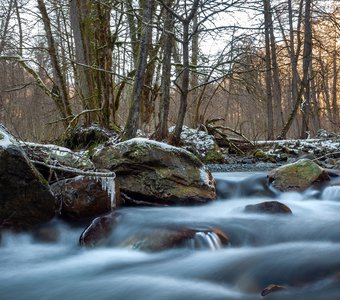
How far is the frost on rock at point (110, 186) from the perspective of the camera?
463 centimetres

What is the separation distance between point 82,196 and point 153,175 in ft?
3.25

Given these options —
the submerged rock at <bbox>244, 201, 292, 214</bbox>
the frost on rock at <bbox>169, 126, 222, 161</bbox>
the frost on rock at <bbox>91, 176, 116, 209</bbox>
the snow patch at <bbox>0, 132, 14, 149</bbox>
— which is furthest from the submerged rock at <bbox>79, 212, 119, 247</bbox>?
the frost on rock at <bbox>169, 126, 222, 161</bbox>

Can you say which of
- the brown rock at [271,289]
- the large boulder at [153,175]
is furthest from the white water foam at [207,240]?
the large boulder at [153,175]

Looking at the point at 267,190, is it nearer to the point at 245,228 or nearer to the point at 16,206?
the point at 245,228

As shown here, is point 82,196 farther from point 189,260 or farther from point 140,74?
point 140,74

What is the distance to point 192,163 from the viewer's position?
17.9 feet

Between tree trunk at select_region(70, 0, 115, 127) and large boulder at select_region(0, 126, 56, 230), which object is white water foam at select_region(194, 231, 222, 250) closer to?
large boulder at select_region(0, 126, 56, 230)

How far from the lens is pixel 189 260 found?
11.7ft

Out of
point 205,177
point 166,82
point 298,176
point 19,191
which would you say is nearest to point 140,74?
point 166,82

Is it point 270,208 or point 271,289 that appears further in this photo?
point 270,208

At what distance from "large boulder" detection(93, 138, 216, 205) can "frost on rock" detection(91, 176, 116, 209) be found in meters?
0.41

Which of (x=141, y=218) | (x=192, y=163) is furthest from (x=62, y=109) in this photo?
(x=141, y=218)

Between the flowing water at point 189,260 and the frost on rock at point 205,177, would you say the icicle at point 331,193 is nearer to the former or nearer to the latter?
the flowing water at point 189,260

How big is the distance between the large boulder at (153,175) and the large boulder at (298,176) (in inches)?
49.4
